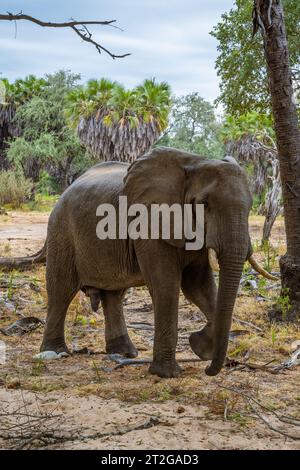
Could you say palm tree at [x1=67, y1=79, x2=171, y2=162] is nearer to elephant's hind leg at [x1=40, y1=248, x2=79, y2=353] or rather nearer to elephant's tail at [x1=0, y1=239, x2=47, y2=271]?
elephant's tail at [x1=0, y1=239, x2=47, y2=271]

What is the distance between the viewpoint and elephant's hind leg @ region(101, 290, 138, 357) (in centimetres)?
631

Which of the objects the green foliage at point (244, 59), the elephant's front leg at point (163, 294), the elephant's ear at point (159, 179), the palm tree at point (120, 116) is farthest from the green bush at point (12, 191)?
the elephant's front leg at point (163, 294)

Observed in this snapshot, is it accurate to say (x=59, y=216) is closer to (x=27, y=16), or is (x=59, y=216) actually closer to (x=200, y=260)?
(x=200, y=260)

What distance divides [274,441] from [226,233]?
1497 mm

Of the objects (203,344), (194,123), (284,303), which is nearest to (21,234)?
A: (284,303)

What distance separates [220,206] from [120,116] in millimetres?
23395

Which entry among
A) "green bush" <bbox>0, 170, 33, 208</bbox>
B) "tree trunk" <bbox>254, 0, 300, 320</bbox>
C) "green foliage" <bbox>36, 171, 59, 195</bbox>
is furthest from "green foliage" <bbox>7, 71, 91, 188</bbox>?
"tree trunk" <bbox>254, 0, 300, 320</bbox>

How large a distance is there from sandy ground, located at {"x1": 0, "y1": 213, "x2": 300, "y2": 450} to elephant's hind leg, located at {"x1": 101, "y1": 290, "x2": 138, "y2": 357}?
6.9 inches

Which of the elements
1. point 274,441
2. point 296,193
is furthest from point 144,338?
point 274,441

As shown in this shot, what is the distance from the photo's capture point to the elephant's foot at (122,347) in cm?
630

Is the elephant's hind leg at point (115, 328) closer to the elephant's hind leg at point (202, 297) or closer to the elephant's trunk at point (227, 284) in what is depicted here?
the elephant's hind leg at point (202, 297)

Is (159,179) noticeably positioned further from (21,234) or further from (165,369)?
(21,234)

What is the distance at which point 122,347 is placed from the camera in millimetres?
6309
